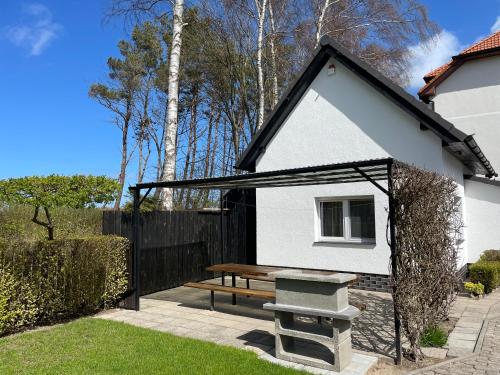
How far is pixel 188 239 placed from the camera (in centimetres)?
1099

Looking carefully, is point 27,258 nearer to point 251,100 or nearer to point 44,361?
point 44,361

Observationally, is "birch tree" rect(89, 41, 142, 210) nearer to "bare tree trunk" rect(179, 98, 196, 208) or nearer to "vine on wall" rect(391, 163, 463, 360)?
"bare tree trunk" rect(179, 98, 196, 208)

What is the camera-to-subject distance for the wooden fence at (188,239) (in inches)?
373

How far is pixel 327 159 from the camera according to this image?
10.6m

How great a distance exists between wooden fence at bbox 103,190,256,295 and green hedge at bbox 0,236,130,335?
714 mm

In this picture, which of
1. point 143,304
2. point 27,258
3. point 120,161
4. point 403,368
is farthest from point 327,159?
point 120,161

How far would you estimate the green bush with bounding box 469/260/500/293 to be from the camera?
29.8 feet

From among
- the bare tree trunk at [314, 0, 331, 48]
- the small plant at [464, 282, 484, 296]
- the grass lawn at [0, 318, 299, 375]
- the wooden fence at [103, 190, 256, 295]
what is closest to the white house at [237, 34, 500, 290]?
the wooden fence at [103, 190, 256, 295]

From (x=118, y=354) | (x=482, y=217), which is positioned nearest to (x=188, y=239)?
(x=118, y=354)

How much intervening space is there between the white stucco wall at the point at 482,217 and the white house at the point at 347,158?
2cm

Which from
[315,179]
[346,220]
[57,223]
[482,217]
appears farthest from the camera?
[482,217]

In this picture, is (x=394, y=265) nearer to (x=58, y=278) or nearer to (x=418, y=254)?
(x=418, y=254)

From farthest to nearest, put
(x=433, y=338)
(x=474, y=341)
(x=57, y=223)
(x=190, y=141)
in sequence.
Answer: (x=190, y=141), (x=57, y=223), (x=474, y=341), (x=433, y=338)

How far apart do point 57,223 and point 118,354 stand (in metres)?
5.70
